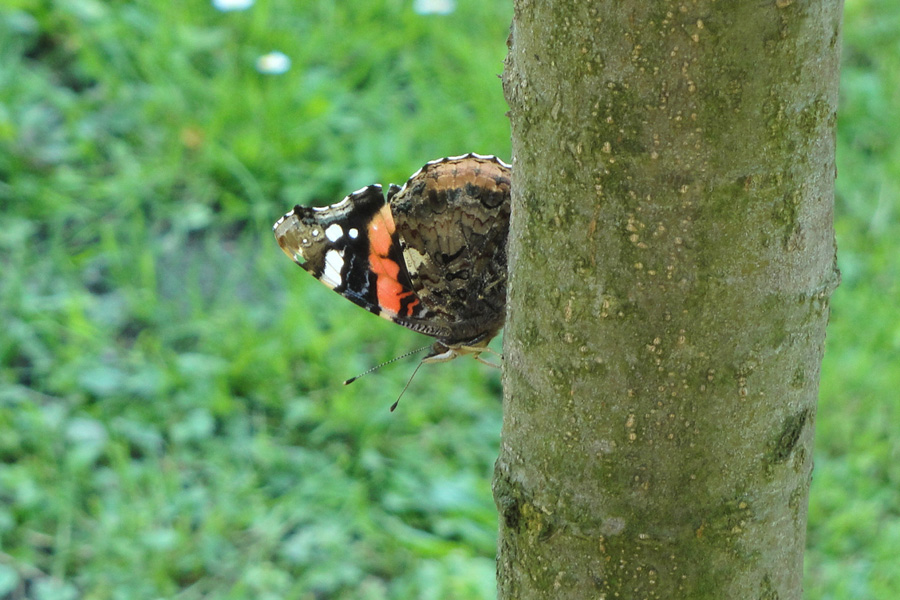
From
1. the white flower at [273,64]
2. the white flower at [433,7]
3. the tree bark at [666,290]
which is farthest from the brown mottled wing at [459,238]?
A: the white flower at [433,7]

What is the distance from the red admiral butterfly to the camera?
160 cm

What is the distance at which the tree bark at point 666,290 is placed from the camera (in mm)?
656

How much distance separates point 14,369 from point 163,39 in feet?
4.95

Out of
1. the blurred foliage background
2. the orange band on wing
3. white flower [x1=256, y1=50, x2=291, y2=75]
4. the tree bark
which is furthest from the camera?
white flower [x1=256, y1=50, x2=291, y2=75]

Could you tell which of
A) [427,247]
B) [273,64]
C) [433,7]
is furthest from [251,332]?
[433,7]

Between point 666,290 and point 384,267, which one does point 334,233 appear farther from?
point 666,290

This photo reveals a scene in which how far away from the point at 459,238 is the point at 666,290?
914 millimetres

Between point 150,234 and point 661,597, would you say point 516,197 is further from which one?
point 150,234

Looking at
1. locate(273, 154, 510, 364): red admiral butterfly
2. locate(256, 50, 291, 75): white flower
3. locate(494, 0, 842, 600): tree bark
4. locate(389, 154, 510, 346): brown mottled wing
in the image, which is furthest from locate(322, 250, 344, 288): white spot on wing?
locate(256, 50, 291, 75): white flower

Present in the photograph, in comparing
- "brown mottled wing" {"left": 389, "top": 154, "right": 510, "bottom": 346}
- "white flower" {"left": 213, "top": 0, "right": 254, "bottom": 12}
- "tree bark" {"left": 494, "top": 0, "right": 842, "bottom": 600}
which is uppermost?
"white flower" {"left": 213, "top": 0, "right": 254, "bottom": 12}

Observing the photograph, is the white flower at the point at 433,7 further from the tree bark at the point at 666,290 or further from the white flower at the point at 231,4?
the tree bark at the point at 666,290

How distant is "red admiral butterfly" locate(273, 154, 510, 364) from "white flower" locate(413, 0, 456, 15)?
2.42 meters

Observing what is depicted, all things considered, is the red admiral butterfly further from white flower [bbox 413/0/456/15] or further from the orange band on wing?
white flower [bbox 413/0/456/15]

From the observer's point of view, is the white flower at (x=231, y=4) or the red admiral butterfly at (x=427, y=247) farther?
the white flower at (x=231, y=4)
